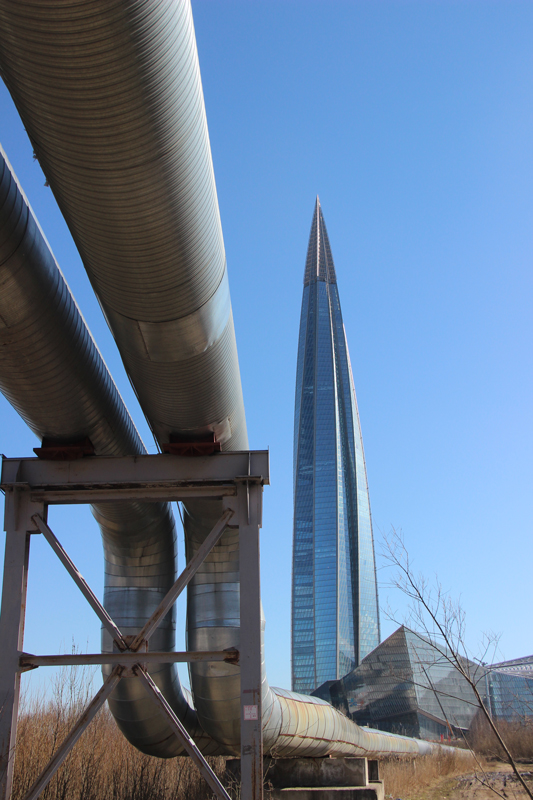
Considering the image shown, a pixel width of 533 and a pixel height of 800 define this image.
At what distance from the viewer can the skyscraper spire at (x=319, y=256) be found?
378 ft

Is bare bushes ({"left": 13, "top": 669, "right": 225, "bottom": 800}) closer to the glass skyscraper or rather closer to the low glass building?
the low glass building

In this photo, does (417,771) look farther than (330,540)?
No

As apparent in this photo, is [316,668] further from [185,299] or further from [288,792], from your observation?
[185,299]

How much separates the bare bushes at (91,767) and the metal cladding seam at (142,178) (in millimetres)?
5217

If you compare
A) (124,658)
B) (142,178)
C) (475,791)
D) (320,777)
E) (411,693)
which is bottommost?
(411,693)

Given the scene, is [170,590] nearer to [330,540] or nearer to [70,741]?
[70,741]

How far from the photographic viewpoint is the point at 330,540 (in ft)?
308

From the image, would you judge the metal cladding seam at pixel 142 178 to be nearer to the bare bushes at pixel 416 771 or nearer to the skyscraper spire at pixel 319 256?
the bare bushes at pixel 416 771

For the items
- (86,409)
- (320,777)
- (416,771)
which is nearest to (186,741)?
(86,409)

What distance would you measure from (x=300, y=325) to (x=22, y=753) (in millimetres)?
102942

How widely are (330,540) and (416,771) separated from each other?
77070mm

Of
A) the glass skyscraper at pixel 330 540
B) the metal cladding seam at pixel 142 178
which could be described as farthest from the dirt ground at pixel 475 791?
the glass skyscraper at pixel 330 540

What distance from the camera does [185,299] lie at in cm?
492

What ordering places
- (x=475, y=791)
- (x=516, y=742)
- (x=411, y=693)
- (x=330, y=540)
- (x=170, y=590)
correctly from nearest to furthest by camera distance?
(x=170, y=590) < (x=475, y=791) < (x=516, y=742) < (x=411, y=693) < (x=330, y=540)
